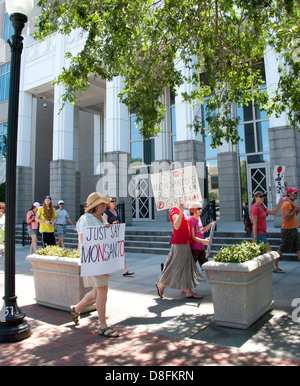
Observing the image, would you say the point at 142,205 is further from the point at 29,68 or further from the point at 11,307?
the point at 11,307

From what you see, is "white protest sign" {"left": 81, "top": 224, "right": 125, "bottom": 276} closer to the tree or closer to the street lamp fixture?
the street lamp fixture

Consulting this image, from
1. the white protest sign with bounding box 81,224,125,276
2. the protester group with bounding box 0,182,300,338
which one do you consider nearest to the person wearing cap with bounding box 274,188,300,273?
the protester group with bounding box 0,182,300,338

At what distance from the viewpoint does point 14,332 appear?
13.9 ft

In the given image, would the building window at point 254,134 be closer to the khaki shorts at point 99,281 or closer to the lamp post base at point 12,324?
the khaki shorts at point 99,281

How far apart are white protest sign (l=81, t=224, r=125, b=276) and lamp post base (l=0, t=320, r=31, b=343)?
1130mm

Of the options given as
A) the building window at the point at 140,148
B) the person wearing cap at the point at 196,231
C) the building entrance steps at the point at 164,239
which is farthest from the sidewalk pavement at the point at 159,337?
the building window at the point at 140,148

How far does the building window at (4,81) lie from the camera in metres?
25.5

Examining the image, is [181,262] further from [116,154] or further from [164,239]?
[116,154]

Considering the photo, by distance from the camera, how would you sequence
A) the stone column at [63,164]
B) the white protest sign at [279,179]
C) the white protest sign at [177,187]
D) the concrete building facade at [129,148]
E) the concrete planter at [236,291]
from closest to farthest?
1. the concrete planter at [236,291]
2. the white protest sign at [177,187]
3. the white protest sign at [279,179]
4. the concrete building facade at [129,148]
5. the stone column at [63,164]

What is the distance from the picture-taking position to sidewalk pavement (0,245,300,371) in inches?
139

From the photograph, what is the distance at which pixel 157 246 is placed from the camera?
11.9 meters

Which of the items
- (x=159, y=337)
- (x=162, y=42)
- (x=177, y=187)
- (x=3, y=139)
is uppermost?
(x=3, y=139)

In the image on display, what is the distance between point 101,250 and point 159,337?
1415 mm

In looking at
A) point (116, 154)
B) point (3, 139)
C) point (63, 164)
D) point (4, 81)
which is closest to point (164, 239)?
point (116, 154)
